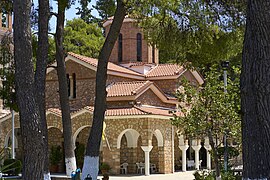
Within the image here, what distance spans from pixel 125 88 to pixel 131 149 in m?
3.62

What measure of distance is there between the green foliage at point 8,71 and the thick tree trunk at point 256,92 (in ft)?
38.8

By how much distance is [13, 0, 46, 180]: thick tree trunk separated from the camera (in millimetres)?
10044

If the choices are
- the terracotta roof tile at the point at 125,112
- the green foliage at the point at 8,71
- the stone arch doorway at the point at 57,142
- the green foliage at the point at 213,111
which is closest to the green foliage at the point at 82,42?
the stone arch doorway at the point at 57,142

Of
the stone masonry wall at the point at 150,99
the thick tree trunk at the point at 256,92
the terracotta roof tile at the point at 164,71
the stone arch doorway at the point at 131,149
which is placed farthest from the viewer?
the terracotta roof tile at the point at 164,71

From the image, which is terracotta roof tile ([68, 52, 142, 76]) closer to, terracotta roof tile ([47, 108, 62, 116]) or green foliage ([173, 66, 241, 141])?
terracotta roof tile ([47, 108, 62, 116])

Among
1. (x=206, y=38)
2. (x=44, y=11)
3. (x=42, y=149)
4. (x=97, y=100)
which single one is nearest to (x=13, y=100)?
(x=97, y=100)

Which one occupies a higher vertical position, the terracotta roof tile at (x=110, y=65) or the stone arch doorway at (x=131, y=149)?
the terracotta roof tile at (x=110, y=65)

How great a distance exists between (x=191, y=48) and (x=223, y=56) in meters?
1.08

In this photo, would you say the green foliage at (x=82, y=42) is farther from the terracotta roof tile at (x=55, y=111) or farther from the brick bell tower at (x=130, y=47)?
the terracotta roof tile at (x=55, y=111)

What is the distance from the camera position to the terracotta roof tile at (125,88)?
2984cm

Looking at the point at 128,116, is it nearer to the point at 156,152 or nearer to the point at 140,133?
the point at 140,133

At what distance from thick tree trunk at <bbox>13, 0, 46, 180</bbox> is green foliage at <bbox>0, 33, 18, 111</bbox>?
796 centimetres

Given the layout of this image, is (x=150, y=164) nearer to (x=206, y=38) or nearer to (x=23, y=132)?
(x=206, y=38)

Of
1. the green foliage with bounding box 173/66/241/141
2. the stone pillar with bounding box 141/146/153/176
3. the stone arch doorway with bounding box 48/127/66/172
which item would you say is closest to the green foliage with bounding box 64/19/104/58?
the stone arch doorway with bounding box 48/127/66/172
